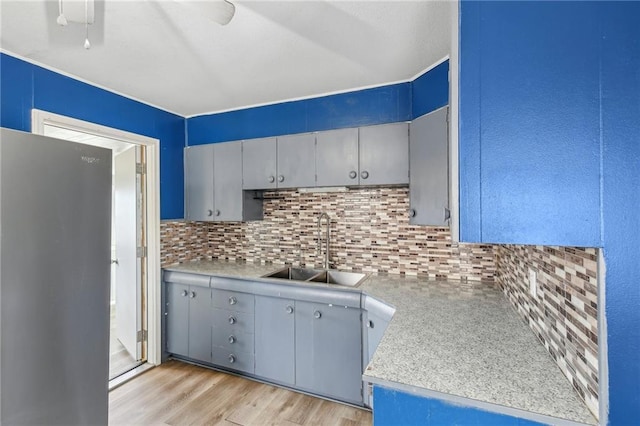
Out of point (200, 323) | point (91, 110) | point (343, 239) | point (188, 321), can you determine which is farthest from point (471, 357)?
point (91, 110)

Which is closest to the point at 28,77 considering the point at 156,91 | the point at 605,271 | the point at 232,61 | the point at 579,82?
the point at 156,91

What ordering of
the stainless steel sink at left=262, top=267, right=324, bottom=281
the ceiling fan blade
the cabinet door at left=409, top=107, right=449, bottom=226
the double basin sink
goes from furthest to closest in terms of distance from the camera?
the stainless steel sink at left=262, top=267, right=324, bottom=281
the double basin sink
the cabinet door at left=409, top=107, right=449, bottom=226
the ceiling fan blade

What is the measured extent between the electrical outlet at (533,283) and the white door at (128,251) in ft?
10.4

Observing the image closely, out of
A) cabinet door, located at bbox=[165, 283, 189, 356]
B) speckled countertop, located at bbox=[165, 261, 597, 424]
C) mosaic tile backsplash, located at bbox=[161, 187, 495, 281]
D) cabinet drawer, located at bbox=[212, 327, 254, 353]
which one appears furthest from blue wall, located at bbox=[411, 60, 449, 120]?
cabinet door, located at bbox=[165, 283, 189, 356]

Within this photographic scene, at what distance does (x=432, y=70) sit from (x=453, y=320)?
172 cm

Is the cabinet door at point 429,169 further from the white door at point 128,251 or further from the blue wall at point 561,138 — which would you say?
the white door at point 128,251

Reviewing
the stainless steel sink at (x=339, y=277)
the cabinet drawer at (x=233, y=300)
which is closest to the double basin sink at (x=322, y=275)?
the stainless steel sink at (x=339, y=277)

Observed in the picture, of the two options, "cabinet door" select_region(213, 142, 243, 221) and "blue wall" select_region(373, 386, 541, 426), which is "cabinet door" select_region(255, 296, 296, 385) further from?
"blue wall" select_region(373, 386, 541, 426)

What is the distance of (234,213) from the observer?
2.89 meters

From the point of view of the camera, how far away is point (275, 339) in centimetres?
243

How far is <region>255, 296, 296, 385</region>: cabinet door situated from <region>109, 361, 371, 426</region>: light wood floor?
0.51 ft

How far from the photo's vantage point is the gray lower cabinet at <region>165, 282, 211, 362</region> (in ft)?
8.98

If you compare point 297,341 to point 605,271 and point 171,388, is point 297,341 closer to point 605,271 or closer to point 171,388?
point 171,388

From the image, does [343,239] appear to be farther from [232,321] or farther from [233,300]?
[232,321]
